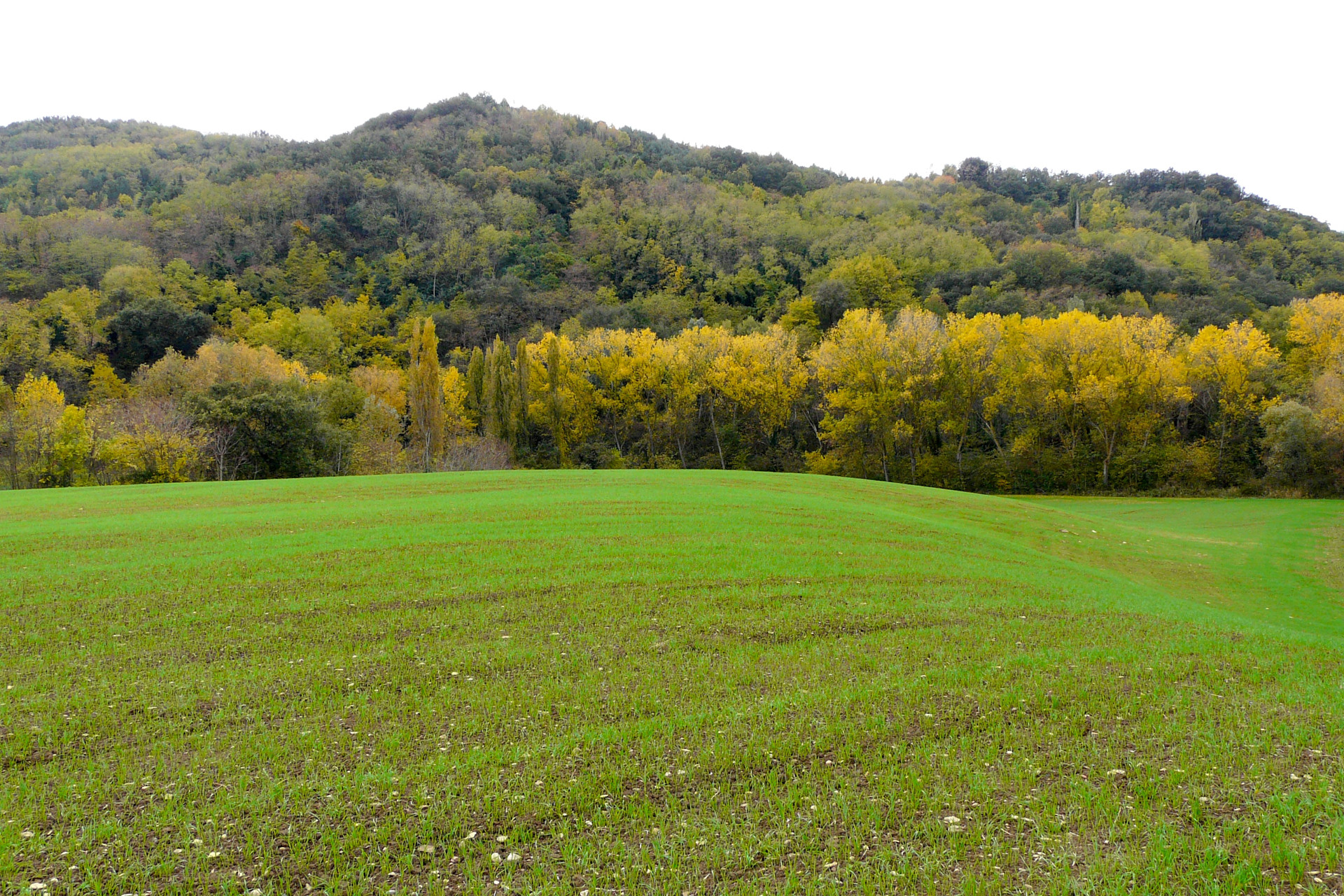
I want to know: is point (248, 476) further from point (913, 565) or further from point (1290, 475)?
point (1290, 475)

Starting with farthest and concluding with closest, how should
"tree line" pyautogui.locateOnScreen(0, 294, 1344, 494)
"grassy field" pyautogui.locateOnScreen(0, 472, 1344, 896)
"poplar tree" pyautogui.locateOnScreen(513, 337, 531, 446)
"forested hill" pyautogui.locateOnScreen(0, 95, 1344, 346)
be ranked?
"forested hill" pyautogui.locateOnScreen(0, 95, 1344, 346) → "poplar tree" pyautogui.locateOnScreen(513, 337, 531, 446) → "tree line" pyautogui.locateOnScreen(0, 294, 1344, 494) → "grassy field" pyautogui.locateOnScreen(0, 472, 1344, 896)

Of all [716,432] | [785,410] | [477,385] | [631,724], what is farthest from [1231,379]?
[631,724]

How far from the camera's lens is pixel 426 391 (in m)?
48.2

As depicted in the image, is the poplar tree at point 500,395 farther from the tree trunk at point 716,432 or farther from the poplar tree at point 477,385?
the tree trunk at point 716,432

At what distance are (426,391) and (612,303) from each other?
48069mm

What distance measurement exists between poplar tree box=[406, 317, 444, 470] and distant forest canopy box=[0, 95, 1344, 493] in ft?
1.07

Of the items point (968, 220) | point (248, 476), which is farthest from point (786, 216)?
point (248, 476)

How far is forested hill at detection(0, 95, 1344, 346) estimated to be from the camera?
79.6 m

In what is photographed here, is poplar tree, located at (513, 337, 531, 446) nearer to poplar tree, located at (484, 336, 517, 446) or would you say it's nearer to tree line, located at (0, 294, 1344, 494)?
tree line, located at (0, 294, 1344, 494)

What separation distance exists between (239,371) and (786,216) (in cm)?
8284

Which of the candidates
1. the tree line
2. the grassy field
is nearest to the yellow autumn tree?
the tree line

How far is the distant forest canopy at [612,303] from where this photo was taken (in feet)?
162

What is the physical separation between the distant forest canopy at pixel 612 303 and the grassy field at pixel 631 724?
35338mm

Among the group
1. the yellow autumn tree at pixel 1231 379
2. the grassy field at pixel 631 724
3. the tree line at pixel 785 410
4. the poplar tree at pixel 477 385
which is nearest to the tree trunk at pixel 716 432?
the tree line at pixel 785 410
